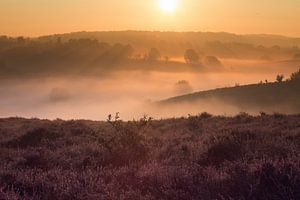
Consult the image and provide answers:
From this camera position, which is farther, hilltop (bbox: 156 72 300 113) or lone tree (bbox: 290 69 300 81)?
lone tree (bbox: 290 69 300 81)

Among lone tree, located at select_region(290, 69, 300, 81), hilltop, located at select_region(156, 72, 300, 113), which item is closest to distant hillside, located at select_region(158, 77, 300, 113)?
hilltop, located at select_region(156, 72, 300, 113)

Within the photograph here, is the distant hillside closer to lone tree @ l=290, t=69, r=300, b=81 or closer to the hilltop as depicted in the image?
the hilltop

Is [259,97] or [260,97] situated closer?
[260,97]

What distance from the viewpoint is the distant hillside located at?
11625 cm

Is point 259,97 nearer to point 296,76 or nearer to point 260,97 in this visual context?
point 260,97

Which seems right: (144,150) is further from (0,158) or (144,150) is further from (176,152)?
(0,158)

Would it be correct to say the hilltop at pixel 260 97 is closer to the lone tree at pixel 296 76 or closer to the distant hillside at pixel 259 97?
the distant hillside at pixel 259 97

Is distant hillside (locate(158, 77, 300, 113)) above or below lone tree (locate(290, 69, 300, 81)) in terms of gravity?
below

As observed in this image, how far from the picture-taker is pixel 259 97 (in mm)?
128375

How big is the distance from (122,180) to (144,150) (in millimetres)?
4977

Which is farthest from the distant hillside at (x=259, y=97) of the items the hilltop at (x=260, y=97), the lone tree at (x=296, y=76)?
the lone tree at (x=296, y=76)

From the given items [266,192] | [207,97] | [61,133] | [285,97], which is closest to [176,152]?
[266,192]

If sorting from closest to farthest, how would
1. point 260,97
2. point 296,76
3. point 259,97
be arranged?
point 296,76 < point 260,97 < point 259,97

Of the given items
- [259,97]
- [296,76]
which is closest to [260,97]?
[259,97]
